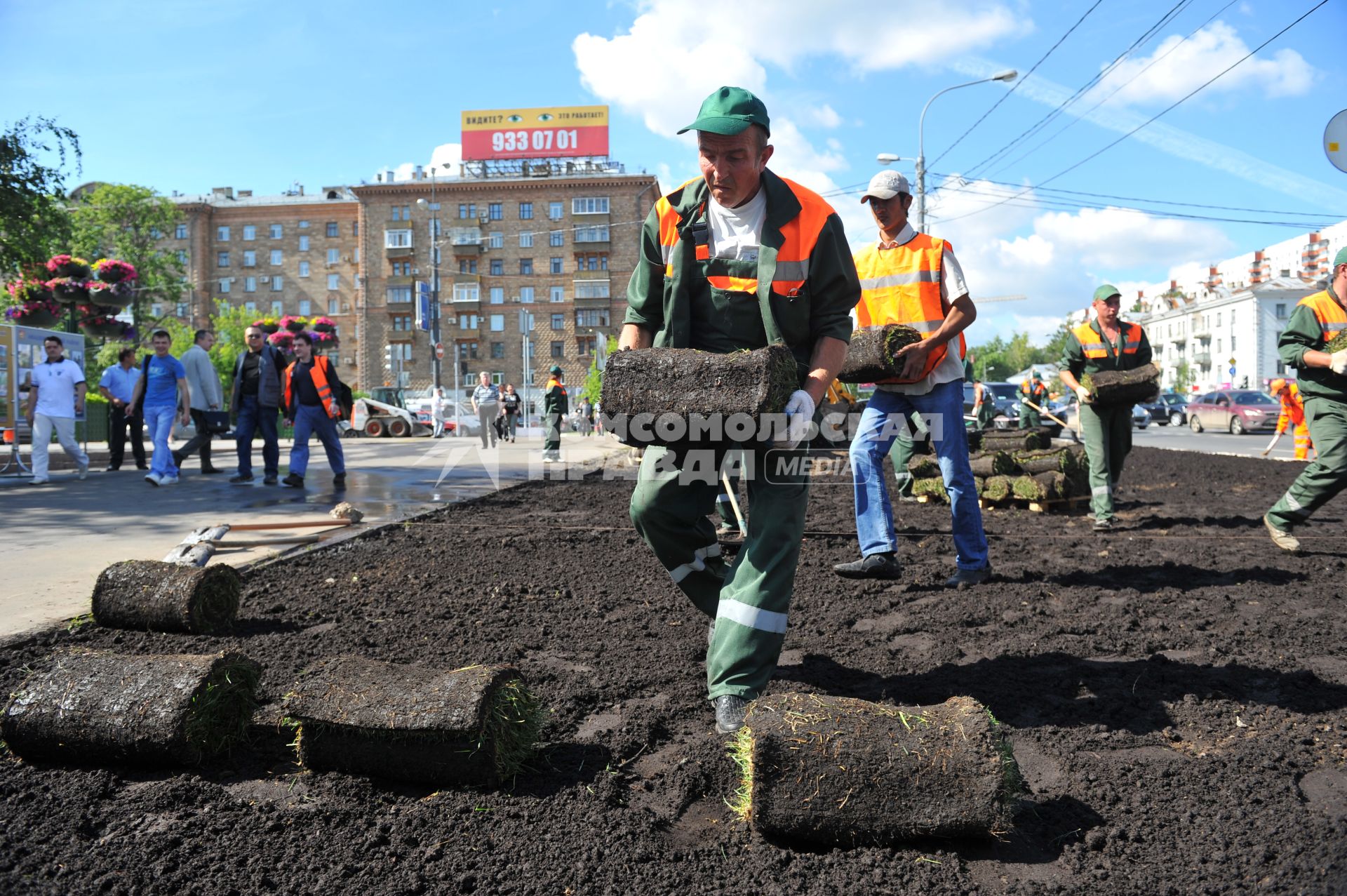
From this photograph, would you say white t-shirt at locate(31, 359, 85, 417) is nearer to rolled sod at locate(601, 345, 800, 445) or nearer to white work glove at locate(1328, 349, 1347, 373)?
rolled sod at locate(601, 345, 800, 445)

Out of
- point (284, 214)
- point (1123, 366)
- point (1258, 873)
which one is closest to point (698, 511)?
point (1258, 873)

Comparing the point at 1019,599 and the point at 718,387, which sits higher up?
the point at 718,387

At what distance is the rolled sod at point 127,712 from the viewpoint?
2.46m

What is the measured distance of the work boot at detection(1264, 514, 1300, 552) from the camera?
5730 mm

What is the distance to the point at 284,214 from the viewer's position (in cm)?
8106

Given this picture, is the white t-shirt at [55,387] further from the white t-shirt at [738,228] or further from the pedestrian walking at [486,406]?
the white t-shirt at [738,228]

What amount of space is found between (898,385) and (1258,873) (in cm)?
337

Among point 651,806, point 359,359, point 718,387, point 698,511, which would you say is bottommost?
point 651,806

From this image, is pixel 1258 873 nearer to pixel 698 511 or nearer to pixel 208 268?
pixel 698 511

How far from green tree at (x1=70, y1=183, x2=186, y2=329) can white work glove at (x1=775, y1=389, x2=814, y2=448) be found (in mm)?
68898

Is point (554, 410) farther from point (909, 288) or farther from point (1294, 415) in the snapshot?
point (1294, 415)

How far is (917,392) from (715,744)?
295cm

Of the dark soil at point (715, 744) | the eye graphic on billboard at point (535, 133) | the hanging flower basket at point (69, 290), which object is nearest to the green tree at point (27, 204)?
the hanging flower basket at point (69, 290)

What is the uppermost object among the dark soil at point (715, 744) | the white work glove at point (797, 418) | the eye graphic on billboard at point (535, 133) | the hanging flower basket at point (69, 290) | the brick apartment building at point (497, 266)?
the eye graphic on billboard at point (535, 133)
